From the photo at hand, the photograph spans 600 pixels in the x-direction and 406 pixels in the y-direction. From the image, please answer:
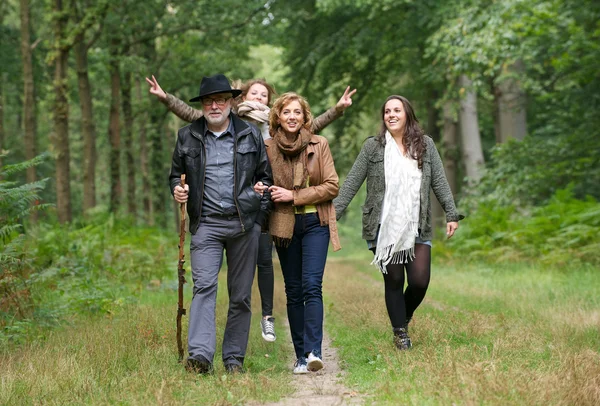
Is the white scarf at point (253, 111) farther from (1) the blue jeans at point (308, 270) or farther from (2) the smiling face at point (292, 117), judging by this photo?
(1) the blue jeans at point (308, 270)

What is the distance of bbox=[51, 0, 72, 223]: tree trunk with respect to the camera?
54.0ft

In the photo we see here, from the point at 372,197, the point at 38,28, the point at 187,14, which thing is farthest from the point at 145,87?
the point at 372,197

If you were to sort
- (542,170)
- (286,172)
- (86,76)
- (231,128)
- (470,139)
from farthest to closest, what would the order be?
(470,139)
(86,76)
(542,170)
(286,172)
(231,128)

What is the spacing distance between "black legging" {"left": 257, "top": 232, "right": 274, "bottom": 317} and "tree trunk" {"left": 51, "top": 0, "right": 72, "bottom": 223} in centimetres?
956

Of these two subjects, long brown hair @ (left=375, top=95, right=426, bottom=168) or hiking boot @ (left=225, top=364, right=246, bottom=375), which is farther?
long brown hair @ (left=375, top=95, right=426, bottom=168)

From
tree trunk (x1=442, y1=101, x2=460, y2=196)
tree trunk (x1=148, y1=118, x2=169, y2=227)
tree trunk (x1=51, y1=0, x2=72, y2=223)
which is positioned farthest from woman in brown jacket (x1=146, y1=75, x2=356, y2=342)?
tree trunk (x1=148, y1=118, x2=169, y2=227)

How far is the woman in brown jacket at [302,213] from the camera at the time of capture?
6242mm

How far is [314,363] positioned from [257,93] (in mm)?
3007

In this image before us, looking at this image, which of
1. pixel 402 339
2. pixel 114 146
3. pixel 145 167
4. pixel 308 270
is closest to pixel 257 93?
pixel 308 270

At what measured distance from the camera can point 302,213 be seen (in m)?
6.34

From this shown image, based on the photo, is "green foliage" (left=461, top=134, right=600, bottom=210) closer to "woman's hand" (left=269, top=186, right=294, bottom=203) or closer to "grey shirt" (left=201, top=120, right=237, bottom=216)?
"woman's hand" (left=269, top=186, right=294, bottom=203)

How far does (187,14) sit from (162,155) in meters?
8.37

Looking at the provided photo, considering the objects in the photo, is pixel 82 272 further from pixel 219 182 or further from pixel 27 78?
pixel 219 182

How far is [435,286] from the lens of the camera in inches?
505
